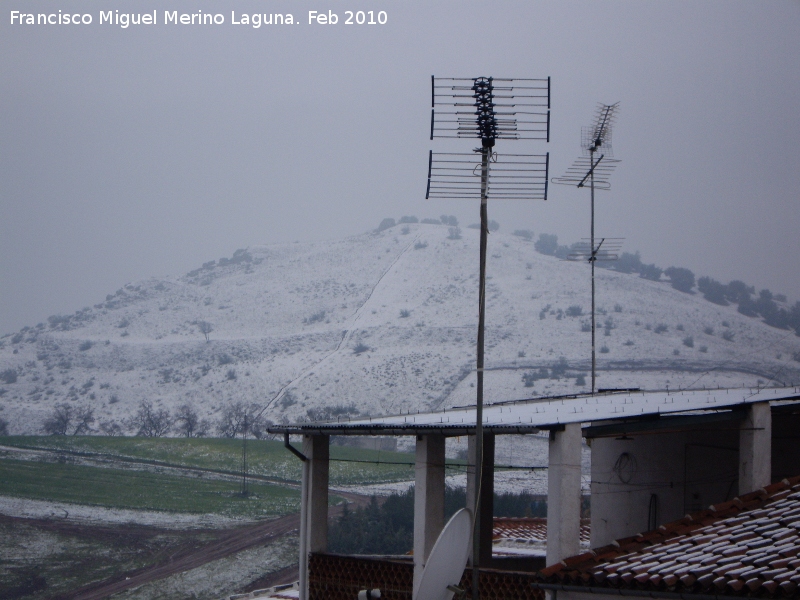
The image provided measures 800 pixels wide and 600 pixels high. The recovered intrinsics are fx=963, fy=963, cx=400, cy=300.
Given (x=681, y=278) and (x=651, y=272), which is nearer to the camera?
(x=681, y=278)

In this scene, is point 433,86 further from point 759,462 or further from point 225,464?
point 225,464

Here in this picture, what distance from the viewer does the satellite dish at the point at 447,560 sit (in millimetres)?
9242

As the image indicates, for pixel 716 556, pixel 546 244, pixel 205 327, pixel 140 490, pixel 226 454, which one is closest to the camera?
pixel 716 556

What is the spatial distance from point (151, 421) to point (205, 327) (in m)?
44.3

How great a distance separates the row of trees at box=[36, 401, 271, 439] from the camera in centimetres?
10200

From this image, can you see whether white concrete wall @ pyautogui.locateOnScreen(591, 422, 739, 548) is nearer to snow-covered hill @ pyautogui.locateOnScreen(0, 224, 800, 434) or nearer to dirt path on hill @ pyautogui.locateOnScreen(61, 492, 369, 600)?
dirt path on hill @ pyautogui.locateOnScreen(61, 492, 369, 600)

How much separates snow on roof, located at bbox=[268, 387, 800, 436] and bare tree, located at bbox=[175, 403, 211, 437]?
3594 inches

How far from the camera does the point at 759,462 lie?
1087 cm

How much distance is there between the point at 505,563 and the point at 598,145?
857 centimetres

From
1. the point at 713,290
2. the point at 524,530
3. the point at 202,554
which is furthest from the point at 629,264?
the point at 524,530

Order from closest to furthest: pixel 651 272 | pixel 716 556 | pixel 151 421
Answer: pixel 716 556 < pixel 151 421 < pixel 651 272

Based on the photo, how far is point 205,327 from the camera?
15112 cm

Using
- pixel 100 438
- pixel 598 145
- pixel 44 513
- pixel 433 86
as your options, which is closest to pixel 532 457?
pixel 44 513

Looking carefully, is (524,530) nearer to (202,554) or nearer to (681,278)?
(202,554)
